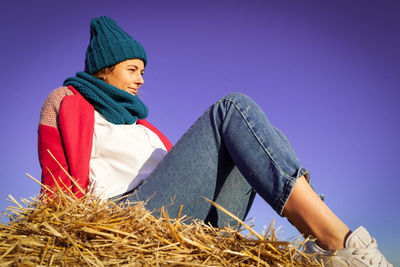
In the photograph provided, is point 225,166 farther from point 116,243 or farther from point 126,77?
point 126,77

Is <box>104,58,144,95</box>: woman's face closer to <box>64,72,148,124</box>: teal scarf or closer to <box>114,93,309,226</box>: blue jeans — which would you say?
<box>64,72,148,124</box>: teal scarf

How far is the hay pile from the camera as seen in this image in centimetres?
91

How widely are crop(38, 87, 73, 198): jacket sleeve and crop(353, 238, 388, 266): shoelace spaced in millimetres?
1583

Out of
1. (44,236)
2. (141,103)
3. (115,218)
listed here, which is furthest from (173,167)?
(141,103)

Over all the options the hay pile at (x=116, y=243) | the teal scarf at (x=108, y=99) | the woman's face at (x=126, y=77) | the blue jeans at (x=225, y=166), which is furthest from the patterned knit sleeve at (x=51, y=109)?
the hay pile at (x=116, y=243)

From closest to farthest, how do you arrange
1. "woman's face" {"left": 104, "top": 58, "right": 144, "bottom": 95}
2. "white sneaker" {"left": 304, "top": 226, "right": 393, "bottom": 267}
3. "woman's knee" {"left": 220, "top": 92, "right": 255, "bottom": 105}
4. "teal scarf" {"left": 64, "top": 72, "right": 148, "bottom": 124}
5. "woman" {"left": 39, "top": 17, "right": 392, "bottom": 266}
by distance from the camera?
"white sneaker" {"left": 304, "top": 226, "right": 393, "bottom": 267} → "woman" {"left": 39, "top": 17, "right": 392, "bottom": 266} → "woman's knee" {"left": 220, "top": 92, "right": 255, "bottom": 105} → "teal scarf" {"left": 64, "top": 72, "right": 148, "bottom": 124} → "woman's face" {"left": 104, "top": 58, "right": 144, "bottom": 95}

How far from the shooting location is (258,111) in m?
1.43

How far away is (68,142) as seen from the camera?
75.4 inches

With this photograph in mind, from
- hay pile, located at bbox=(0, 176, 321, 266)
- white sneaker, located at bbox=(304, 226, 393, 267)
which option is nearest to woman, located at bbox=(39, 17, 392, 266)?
white sneaker, located at bbox=(304, 226, 393, 267)

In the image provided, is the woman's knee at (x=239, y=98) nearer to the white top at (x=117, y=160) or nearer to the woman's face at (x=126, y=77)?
the white top at (x=117, y=160)

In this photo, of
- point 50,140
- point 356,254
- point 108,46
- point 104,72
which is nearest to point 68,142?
point 50,140

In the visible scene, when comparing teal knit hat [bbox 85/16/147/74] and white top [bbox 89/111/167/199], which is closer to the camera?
white top [bbox 89/111/167/199]

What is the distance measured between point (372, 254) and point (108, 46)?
2.52 metres

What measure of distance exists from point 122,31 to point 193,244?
2.51 metres
